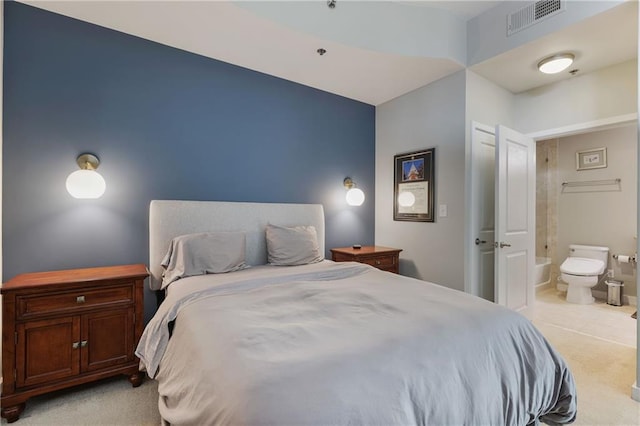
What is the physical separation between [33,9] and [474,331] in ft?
11.5

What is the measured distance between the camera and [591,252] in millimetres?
4156

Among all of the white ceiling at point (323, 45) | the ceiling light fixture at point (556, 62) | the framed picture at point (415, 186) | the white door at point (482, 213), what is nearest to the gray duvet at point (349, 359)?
the white door at point (482, 213)

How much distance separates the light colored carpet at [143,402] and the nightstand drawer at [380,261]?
5.64ft

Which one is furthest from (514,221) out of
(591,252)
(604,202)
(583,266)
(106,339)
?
(106,339)

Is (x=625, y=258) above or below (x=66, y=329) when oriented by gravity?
above

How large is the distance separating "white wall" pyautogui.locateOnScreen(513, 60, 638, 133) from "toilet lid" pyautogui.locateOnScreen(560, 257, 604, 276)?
2.03 meters

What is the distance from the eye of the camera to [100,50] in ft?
7.60

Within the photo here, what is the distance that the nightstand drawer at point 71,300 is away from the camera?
5.73 ft

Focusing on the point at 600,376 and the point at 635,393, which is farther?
the point at 600,376

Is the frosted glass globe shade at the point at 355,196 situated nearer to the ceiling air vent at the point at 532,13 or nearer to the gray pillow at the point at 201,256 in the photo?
the gray pillow at the point at 201,256

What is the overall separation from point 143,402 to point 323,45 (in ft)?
9.71

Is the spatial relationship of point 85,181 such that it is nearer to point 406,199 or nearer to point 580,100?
point 406,199

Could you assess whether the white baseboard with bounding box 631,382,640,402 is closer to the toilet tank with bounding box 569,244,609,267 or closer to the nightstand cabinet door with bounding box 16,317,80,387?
the toilet tank with bounding box 569,244,609,267

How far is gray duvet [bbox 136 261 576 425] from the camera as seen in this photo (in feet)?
2.90
